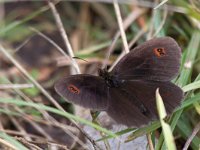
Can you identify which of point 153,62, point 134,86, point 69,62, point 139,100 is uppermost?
point 69,62

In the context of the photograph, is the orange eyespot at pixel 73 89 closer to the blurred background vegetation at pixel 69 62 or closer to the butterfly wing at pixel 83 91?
the butterfly wing at pixel 83 91

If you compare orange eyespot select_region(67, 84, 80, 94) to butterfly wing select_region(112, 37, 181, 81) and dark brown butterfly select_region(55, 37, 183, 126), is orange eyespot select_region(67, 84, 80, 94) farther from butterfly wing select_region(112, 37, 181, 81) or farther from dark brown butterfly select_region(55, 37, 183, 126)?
butterfly wing select_region(112, 37, 181, 81)

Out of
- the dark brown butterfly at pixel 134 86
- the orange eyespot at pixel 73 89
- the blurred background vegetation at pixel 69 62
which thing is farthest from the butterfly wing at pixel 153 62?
the orange eyespot at pixel 73 89

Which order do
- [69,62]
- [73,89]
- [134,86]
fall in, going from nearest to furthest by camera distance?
[73,89] < [134,86] < [69,62]

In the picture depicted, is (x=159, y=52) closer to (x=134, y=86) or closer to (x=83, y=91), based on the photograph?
(x=134, y=86)

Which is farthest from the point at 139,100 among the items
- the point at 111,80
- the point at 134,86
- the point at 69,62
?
the point at 69,62

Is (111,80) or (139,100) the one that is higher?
(111,80)

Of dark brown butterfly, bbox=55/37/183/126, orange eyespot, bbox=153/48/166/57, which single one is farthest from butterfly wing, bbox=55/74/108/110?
orange eyespot, bbox=153/48/166/57
